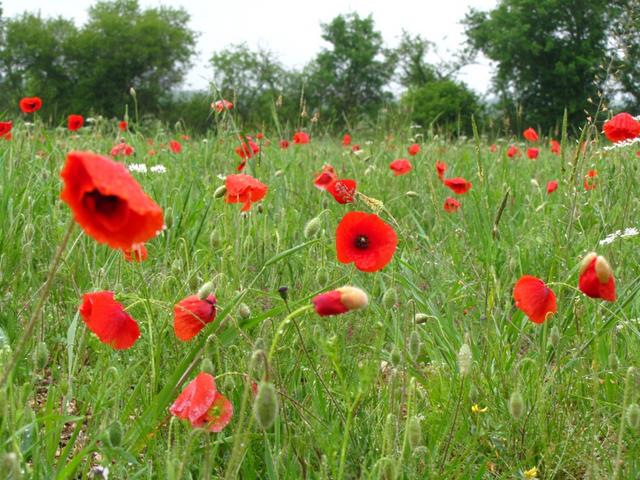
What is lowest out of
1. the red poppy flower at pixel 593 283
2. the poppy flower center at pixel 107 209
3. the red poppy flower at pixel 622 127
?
the red poppy flower at pixel 593 283

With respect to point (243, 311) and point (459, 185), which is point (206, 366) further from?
point (459, 185)

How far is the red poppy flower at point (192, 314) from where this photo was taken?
53.4 inches

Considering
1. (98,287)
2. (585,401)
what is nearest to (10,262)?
(98,287)

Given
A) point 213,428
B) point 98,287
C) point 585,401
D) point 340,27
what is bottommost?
point 585,401

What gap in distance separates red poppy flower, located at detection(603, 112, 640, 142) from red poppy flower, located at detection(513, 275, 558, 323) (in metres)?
1.05

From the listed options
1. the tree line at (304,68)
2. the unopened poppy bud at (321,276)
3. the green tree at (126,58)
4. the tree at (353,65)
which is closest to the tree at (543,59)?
the tree line at (304,68)

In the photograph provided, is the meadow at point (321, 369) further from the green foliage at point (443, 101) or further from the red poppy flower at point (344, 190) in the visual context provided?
the green foliage at point (443, 101)

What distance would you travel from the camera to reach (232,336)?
1557mm

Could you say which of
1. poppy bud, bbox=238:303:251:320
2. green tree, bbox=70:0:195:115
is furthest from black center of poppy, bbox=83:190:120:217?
green tree, bbox=70:0:195:115

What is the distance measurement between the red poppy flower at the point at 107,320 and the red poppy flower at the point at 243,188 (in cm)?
49

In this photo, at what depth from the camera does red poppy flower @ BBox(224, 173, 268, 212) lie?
1.78m

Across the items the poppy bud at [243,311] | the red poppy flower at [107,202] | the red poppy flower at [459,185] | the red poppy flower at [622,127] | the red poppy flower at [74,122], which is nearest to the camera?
the red poppy flower at [107,202]

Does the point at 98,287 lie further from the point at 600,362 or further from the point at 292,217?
the point at 292,217

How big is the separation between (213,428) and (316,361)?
1.79ft
